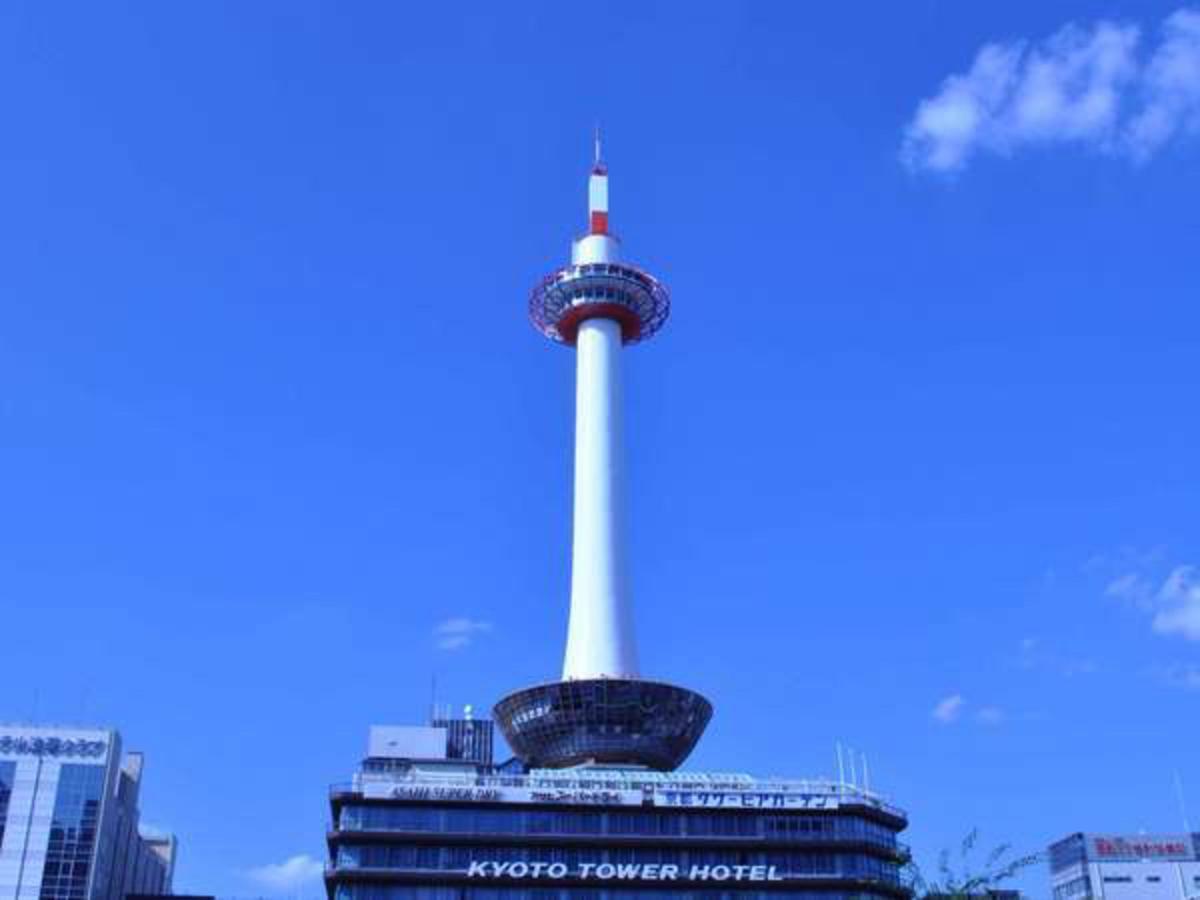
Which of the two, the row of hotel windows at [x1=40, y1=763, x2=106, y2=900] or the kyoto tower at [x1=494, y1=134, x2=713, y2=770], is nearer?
the kyoto tower at [x1=494, y1=134, x2=713, y2=770]

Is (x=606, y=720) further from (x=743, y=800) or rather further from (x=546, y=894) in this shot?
(x=546, y=894)

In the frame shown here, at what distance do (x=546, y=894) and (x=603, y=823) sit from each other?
704 cm

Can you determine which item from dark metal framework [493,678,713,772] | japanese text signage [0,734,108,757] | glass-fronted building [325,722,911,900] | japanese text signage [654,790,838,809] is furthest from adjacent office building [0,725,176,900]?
japanese text signage [654,790,838,809]

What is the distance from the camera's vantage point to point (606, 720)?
125188 mm

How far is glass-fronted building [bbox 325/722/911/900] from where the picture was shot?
111562mm

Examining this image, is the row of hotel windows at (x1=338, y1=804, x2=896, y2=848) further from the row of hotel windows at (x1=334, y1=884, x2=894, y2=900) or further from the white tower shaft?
the white tower shaft

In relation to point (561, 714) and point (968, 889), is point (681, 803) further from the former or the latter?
point (968, 889)

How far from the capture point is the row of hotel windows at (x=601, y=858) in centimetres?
11169

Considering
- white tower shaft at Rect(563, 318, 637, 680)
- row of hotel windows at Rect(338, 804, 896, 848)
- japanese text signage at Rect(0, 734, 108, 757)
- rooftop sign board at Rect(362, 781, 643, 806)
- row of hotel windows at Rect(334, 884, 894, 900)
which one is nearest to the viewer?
row of hotel windows at Rect(334, 884, 894, 900)

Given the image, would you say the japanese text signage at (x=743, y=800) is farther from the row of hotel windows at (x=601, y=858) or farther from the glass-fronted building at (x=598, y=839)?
the row of hotel windows at (x=601, y=858)

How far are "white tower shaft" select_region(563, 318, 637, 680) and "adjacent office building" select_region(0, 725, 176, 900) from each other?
151 feet

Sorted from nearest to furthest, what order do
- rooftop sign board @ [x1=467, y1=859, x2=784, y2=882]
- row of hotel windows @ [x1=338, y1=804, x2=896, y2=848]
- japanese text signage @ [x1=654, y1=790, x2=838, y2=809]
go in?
1. rooftop sign board @ [x1=467, y1=859, x2=784, y2=882]
2. row of hotel windows @ [x1=338, y1=804, x2=896, y2=848]
3. japanese text signage @ [x1=654, y1=790, x2=838, y2=809]

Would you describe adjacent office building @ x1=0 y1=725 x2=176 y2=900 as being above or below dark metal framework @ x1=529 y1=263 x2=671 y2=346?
below

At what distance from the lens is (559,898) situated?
11131cm
